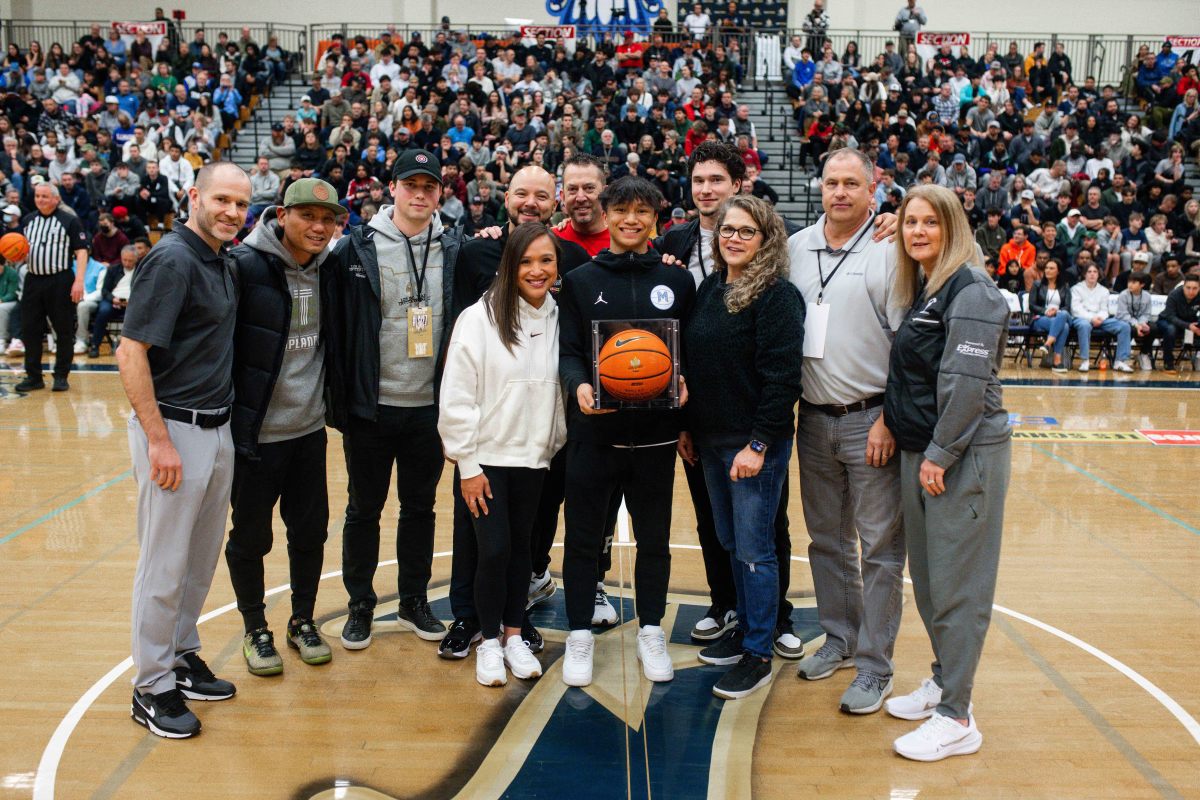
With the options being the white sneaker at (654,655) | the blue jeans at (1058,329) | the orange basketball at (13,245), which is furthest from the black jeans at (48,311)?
the blue jeans at (1058,329)

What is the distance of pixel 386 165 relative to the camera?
48.1ft

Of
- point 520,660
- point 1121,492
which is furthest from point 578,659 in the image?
point 1121,492

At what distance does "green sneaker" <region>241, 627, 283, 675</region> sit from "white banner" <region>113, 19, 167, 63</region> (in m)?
18.6

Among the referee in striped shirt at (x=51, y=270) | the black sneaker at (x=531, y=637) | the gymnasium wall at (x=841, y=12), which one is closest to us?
the black sneaker at (x=531, y=637)

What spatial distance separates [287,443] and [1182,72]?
736 inches

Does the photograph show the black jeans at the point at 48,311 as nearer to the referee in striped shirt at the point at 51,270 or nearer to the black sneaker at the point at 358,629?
the referee in striped shirt at the point at 51,270

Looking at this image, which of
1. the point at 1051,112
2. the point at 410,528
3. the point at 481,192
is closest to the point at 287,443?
the point at 410,528

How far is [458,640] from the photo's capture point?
397cm

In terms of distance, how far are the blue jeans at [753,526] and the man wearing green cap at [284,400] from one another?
4.59 ft

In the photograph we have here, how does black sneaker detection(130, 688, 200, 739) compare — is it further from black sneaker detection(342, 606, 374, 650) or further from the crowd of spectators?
the crowd of spectators

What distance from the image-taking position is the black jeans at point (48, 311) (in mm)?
8852

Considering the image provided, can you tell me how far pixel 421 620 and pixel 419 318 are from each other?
1.21 metres

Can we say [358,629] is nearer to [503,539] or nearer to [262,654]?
[262,654]

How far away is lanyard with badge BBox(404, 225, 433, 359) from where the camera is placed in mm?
3822
